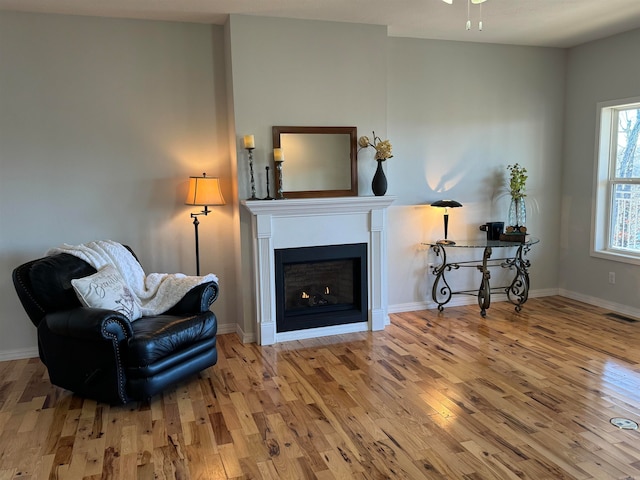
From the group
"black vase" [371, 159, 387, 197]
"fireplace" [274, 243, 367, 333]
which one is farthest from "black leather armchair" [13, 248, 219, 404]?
"black vase" [371, 159, 387, 197]

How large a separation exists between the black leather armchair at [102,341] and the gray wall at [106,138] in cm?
82

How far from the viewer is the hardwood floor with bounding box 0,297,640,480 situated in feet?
7.98

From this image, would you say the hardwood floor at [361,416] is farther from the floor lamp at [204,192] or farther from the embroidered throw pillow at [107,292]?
the floor lamp at [204,192]

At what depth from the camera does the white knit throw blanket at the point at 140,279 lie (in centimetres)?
350

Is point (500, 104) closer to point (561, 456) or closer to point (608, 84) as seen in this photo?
point (608, 84)

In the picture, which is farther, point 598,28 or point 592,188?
point 592,188

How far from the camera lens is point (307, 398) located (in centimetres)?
316

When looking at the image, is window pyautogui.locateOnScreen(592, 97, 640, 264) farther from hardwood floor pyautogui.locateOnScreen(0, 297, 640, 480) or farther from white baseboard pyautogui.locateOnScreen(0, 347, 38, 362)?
white baseboard pyautogui.locateOnScreen(0, 347, 38, 362)

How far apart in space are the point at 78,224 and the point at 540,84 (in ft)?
15.4

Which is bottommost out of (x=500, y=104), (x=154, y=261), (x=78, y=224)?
(x=154, y=261)

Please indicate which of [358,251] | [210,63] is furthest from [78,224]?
[358,251]

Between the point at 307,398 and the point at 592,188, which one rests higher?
the point at 592,188

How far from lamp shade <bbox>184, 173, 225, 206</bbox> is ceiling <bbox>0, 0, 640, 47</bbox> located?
1.28 m

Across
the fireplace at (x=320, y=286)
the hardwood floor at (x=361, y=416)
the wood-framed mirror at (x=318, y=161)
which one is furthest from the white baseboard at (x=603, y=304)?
the wood-framed mirror at (x=318, y=161)
